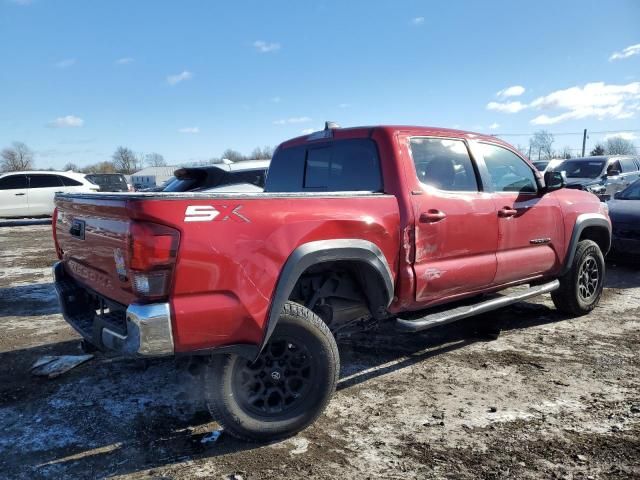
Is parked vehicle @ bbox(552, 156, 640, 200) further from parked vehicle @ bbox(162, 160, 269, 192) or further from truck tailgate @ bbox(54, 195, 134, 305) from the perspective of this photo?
truck tailgate @ bbox(54, 195, 134, 305)

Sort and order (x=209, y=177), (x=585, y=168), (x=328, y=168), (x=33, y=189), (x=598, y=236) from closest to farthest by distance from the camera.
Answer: (x=328, y=168) → (x=598, y=236) → (x=209, y=177) → (x=585, y=168) → (x=33, y=189)

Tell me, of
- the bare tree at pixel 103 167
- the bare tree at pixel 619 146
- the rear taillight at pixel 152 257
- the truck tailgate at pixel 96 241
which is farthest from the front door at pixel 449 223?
the bare tree at pixel 103 167

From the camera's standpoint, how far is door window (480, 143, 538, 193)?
423 centimetres

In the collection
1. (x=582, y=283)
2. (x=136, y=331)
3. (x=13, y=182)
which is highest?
(x=13, y=182)

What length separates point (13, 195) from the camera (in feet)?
49.3

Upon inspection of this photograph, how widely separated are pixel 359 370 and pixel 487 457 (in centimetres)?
140

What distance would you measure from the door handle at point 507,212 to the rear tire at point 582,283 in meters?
1.30

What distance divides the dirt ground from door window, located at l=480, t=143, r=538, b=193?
1452mm

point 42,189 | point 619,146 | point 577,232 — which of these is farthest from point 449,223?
point 619,146

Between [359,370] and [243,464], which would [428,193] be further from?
[243,464]

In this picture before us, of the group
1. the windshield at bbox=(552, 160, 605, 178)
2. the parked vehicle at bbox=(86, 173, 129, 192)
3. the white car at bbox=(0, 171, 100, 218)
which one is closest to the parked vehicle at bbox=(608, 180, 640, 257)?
the windshield at bbox=(552, 160, 605, 178)

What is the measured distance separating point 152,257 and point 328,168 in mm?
2021

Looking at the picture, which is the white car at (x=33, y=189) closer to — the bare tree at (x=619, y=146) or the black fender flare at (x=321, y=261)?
the black fender flare at (x=321, y=261)

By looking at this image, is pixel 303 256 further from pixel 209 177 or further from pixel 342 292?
pixel 209 177
